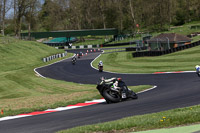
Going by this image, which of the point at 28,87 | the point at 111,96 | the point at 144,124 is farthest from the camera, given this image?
the point at 28,87

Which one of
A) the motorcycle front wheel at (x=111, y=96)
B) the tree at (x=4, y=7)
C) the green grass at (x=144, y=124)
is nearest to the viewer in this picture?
the green grass at (x=144, y=124)

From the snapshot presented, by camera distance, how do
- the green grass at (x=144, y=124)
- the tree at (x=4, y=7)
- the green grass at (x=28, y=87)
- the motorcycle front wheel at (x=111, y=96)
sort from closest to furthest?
the green grass at (x=144, y=124), the motorcycle front wheel at (x=111, y=96), the green grass at (x=28, y=87), the tree at (x=4, y=7)

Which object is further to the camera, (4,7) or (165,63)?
(4,7)

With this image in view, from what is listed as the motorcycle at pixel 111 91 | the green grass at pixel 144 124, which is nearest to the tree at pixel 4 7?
the motorcycle at pixel 111 91

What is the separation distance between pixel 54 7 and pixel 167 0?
161 ft

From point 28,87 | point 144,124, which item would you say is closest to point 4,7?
point 28,87

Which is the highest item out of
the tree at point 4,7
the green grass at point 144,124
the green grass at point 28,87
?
the tree at point 4,7

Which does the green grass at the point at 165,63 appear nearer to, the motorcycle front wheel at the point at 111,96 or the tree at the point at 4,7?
the motorcycle front wheel at the point at 111,96

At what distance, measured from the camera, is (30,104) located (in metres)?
17.1

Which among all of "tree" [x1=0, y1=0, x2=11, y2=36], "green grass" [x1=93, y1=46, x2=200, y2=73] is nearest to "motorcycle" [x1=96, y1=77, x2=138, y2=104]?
"green grass" [x1=93, y1=46, x2=200, y2=73]

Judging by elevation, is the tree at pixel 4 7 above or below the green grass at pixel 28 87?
above

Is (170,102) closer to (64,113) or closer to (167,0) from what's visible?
(64,113)

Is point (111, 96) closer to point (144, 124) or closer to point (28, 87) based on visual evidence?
point (144, 124)

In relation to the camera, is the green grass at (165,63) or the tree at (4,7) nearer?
the green grass at (165,63)
